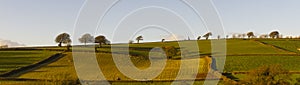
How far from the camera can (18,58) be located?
79.7 meters

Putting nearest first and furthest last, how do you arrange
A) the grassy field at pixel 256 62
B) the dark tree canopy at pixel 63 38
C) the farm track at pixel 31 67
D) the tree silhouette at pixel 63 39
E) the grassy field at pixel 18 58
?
1. the farm track at pixel 31 67
2. the grassy field at pixel 256 62
3. the grassy field at pixel 18 58
4. the tree silhouette at pixel 63 39
5. the dark tree canopy at pixel 63 38

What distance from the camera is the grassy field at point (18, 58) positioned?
224 feet

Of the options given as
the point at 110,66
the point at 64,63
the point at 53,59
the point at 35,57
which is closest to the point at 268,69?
the point at 110,66

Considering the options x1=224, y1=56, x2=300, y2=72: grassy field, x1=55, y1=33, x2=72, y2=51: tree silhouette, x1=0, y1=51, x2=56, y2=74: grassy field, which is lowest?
x1=224, y1=56, x2=300, y2=72: grassy field

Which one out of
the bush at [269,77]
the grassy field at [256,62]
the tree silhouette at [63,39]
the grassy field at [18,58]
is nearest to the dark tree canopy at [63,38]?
the tree silhouette at [63,39]

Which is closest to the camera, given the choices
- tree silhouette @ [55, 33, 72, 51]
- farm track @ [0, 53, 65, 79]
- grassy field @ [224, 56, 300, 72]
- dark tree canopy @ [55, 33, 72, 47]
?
farm track @ [0, 53, 65, 79]

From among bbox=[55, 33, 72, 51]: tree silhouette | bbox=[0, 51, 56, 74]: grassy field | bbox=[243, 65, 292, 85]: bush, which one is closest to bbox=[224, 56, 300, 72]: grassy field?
bbox=[243, 65, 292, 85]: bush

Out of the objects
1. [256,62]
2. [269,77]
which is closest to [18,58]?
[256,62]

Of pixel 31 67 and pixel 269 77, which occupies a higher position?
pixel 31 67

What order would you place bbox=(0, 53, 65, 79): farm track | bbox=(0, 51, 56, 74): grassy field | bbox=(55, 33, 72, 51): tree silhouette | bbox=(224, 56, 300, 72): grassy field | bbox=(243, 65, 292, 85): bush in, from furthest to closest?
bbox=(55, 33, 72, 51): tree silhouette < bbox=(0, 51, 56, 74): grassy field < bbox=(224, 56, 300, 72): grassy field < bbox=(0, 53, 65, 79): farm track < bbox=(243, 65, 292, 85): bush

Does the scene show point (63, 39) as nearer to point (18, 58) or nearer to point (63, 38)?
point (63, 38)

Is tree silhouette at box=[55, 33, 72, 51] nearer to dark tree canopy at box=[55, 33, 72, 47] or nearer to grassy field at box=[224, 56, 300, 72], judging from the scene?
dark tree canopy at box=[55, 33, 72, 47]

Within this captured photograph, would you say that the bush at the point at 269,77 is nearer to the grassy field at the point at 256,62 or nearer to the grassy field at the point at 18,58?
the grassy field at the point at 256,62

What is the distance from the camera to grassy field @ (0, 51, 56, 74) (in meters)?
68.2
